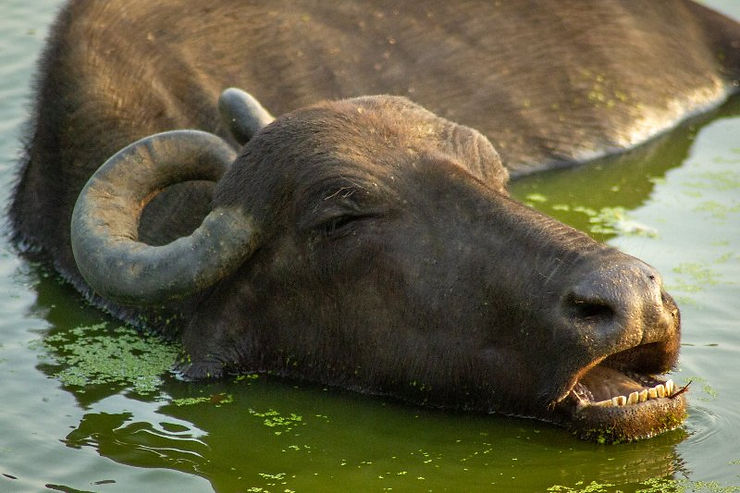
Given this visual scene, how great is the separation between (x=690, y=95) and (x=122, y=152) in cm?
541

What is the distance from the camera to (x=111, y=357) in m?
7.24

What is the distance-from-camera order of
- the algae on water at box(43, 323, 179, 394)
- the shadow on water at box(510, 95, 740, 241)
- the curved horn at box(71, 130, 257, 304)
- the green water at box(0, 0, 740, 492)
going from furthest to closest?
the shadow on water at box(510, 95, 740, 241) < the algae on water at box(43, 323, 179, 394) < the curved horn at box(71, 130, 257, 304) < the green water at box(0, 0, 740, 492)

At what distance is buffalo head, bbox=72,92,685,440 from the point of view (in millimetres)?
5977

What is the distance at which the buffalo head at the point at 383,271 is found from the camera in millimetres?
5977

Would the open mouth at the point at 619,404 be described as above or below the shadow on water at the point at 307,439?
above

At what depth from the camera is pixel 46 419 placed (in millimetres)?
6551

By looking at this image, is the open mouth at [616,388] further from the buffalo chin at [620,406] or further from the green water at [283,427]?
the green water at [283,427]

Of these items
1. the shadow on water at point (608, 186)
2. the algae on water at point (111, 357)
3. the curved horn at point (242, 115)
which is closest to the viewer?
the algae on water at point (111, 357)

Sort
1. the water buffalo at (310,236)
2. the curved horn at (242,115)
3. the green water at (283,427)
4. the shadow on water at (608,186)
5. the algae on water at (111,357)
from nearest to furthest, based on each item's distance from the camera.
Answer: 1. the green water at (283,427)
2. the water buffalo at (310,236)
3. the algae on water at (111,357)
4. the curved horn at (242,115)
5. the shadow on water at (608,186)

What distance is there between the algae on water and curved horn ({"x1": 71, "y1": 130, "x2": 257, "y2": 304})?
0.57m

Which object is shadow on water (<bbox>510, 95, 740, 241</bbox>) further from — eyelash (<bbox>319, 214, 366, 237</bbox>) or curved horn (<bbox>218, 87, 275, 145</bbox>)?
eyelash (<bbox>319, 214, 366, 237</bbox>)

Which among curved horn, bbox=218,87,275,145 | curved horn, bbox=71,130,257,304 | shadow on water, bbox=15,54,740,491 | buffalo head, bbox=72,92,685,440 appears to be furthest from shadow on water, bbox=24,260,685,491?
curved horn, bbox=218,87,275,145

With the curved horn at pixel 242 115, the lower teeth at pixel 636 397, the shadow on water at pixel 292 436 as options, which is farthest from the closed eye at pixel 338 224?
the lower teeth at pixel 636 397

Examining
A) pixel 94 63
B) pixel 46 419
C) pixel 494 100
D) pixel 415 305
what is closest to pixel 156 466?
pixel 46 419
